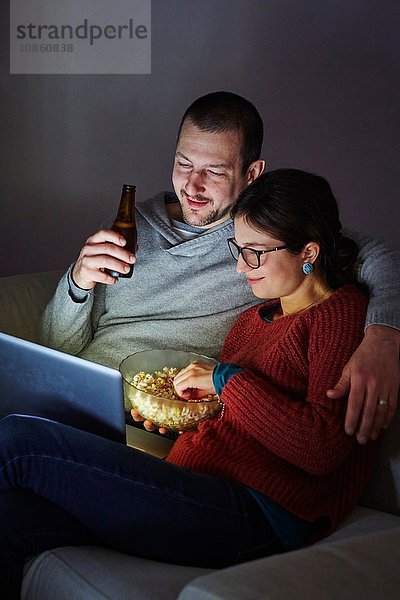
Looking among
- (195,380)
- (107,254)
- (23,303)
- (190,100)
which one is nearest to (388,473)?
(195,380)

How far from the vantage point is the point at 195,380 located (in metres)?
1.81

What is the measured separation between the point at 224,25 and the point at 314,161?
648 mm

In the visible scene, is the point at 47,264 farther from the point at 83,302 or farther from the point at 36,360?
the point at 36,360

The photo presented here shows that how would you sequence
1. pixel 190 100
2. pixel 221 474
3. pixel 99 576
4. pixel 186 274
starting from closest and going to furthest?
pixel 99 576 → pixel 221 474 → pixel 186 274 → pixel 190 100

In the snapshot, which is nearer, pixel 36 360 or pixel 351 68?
pixel 36 360

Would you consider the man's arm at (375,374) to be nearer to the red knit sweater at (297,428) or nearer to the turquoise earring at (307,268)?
the red knit sweater at (297,428)

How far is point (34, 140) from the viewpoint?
391 centimetres

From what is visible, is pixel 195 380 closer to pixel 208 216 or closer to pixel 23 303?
pixel 208 216

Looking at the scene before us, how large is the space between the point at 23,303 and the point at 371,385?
3.62 ft

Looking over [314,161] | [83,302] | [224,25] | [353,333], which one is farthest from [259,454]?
[224,25]

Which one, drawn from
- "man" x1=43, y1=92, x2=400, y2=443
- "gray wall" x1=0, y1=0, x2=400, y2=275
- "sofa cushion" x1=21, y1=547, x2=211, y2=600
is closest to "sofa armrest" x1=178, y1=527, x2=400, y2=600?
"sofa cushion" x1=21, y1=547, x2=211, y2=600

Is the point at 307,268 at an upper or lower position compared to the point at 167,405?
upper

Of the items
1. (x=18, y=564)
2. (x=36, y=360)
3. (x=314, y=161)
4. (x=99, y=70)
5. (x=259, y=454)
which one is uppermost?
(x=99, y=70)

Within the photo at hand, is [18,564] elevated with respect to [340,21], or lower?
lower
